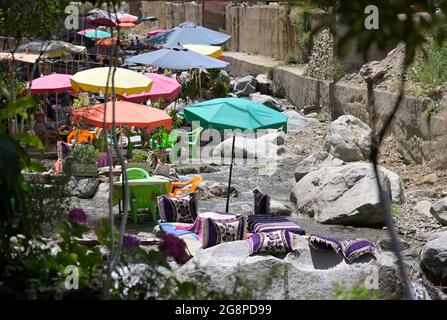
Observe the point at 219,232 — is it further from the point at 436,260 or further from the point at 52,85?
the point at 52,85

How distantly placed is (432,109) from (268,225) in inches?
270

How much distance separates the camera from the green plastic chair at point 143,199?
1284cm

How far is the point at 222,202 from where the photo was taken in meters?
14.6

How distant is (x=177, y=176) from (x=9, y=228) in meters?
10.0

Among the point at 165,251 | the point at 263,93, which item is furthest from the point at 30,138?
the point at 263,93

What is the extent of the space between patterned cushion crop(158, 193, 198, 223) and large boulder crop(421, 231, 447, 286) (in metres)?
2.80

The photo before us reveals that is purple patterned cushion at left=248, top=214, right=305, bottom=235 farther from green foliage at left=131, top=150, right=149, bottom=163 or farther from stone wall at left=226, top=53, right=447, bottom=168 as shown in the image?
green foliage at left=131, top=150, right=149, bottom=163

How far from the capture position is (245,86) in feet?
87.9

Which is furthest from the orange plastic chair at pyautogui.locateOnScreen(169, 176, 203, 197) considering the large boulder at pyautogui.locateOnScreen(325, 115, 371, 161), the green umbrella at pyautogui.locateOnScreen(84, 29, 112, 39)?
the green umbrella at pyautogui.locateOnScreen(84, 29, 112, 39)

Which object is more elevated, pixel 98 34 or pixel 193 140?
pixel 193 140

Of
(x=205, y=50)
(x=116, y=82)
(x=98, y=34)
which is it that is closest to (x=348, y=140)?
(x=116, y=82)

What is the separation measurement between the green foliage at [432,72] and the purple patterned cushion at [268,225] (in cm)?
669

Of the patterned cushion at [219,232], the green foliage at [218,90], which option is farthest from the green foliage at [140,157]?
the green foliage at [218,90]
